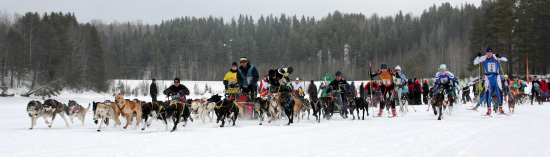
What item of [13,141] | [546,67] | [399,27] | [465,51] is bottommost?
[13,141]

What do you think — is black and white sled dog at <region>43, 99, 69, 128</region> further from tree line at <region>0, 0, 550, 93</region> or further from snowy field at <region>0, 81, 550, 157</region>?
tree line at <region>0, 0, 550, 93</region>

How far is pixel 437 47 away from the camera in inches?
2879

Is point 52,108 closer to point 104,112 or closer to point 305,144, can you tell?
point 104,112

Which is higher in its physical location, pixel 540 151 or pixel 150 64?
pixel 150 64

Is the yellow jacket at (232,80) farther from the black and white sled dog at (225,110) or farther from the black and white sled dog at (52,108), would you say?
the black and white sled dog at (52,108)

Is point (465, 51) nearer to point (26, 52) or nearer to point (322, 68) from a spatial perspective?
point (322, 68)

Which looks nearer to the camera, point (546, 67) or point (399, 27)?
point (546, 67)

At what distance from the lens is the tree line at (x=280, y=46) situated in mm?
31984

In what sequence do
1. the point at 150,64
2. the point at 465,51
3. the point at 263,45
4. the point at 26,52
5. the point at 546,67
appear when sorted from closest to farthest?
the point at 26,52, the point at 546,67, the point at 465,51, the point at 150,64, the point at 263,45

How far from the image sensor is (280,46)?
79625 millimetres

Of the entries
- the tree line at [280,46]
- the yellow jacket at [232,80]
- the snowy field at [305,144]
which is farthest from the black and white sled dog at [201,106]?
the tree line at [280,46]

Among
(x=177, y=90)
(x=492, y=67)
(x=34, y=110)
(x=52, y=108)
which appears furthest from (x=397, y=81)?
(x=34, y=110)

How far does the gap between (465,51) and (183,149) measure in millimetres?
65613

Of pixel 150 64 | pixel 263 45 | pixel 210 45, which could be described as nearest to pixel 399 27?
pixel 263 45
